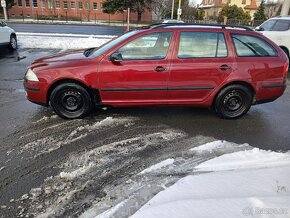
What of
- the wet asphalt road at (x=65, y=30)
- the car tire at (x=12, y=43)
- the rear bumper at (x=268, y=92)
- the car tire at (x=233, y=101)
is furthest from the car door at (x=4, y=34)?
the wet asphalt road at (x=65, y=30)

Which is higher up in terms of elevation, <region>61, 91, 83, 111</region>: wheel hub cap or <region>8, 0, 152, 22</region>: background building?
<region>8, 0, 152, 22</region>: background building

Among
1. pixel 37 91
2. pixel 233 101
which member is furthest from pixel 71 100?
pixel 233 101

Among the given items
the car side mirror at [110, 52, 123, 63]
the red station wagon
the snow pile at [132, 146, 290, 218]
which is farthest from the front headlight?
the snow pile at [132, 146, 290, 218]

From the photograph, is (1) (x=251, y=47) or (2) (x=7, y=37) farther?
(2) (x=7, y=37)

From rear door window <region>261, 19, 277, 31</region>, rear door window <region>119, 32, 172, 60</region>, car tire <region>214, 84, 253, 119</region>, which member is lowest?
car tire <region>214, 84, 253, 119</region>

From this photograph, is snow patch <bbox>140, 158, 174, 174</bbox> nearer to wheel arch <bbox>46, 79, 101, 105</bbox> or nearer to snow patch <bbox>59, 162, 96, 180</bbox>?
snow patch <bbox>59, 162, 96, 180</bbox>

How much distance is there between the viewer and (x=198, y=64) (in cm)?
507

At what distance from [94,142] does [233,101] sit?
9.02 feet

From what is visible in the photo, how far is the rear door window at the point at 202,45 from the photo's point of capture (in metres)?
5.08

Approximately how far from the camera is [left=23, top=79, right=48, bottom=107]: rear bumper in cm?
501

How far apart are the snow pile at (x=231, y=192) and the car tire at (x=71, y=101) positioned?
242 cm

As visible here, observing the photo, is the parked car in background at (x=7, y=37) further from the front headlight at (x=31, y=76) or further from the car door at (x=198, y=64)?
the car door at (x=198, y=64)

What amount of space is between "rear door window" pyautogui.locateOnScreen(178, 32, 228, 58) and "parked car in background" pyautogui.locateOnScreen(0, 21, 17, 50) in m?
9.47

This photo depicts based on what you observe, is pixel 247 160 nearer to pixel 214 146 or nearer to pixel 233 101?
pixel 214 146
